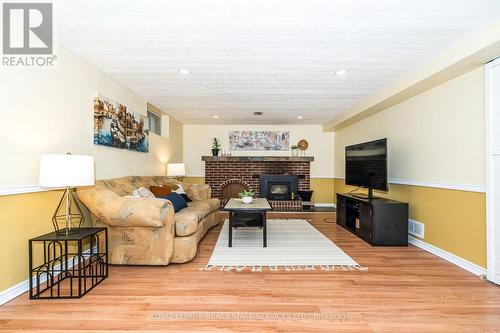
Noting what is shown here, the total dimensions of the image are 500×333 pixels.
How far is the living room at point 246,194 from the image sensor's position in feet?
6.73

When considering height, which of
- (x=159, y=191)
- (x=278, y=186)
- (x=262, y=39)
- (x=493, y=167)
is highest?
(x=262, y=39)

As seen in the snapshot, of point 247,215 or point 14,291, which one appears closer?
point 14,291

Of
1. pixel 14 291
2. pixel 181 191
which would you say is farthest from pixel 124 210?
pixel 181 191

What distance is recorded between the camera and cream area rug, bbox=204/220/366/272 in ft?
9.51

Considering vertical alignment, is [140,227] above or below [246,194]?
below

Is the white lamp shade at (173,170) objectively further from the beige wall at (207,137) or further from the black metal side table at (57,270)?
the black metal side table at (57,270)

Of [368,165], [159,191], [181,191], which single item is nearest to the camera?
[159,191]

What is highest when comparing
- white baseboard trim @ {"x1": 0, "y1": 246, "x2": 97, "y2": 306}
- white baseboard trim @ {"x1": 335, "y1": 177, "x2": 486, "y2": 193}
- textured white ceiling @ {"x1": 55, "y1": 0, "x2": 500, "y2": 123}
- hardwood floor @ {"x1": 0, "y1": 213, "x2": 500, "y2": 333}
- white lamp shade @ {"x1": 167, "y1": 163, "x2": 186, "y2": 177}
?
textured white ceiling @ {"x1": 55, "y1": 0, "x2": 500, "y2": 123}

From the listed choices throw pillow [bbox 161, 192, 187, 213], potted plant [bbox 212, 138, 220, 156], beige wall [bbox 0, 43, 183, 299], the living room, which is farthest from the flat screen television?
beige wall [bbox 0, 43, 183, 299]

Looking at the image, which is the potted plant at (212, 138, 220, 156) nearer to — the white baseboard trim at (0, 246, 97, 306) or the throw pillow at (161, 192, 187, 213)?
the throw pillow at (161, 192, 187, 213)

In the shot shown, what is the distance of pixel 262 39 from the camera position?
2545 millimetres

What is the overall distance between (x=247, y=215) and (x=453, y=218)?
104 inches

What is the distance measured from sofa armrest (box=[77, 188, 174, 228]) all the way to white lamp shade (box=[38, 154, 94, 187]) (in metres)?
0.58

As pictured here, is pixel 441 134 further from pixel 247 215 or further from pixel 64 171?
pixel 64 171
